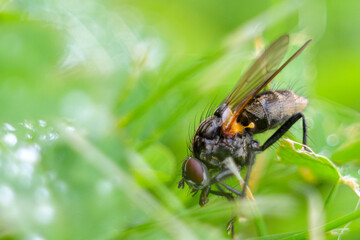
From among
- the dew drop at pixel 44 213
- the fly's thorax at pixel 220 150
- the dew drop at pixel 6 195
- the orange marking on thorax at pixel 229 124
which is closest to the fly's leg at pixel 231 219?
the fly's thorax at pixel 220 150

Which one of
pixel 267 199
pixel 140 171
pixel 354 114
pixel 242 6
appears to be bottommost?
pixel 267 199

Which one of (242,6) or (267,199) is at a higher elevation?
(242,6)

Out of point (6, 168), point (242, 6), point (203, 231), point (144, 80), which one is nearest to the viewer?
point (6, 168)

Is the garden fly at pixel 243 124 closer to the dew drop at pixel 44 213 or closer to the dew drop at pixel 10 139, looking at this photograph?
the dew drop at pixel 44 213

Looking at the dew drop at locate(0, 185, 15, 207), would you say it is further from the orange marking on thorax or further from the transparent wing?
the transparent wing

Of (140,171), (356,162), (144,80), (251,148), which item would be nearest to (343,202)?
(356,162)

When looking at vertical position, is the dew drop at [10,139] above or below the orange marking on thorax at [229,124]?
above

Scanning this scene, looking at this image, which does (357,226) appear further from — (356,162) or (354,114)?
(354,114)
